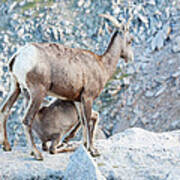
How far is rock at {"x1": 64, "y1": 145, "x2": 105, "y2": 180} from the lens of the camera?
6.66 m

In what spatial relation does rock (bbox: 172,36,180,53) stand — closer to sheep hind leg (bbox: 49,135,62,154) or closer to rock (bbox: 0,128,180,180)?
rock (bbox: 0,128,180,180)

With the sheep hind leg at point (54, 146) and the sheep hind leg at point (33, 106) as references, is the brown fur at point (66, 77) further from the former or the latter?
the sheep hind leg at point (54, 146)

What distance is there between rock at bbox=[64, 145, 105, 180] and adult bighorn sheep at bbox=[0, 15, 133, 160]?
3.76 ft

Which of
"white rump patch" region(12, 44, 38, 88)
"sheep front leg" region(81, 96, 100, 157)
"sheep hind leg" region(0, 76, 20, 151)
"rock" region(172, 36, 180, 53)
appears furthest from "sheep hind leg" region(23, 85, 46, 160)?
"rock" region(172, 36, 180, 53)

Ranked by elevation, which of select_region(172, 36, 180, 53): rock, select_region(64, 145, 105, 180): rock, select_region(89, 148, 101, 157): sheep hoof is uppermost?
select_region(64, 145, 105, 180): rock

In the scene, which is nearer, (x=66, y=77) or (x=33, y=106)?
(x=33, y=106)

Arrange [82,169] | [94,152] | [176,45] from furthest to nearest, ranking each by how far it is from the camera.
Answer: [176,45] < [94,152] < [82,169]

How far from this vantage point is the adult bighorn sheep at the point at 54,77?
7.77m

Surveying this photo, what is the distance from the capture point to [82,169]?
6.81m

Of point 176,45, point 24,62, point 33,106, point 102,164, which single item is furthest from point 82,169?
point 176,45

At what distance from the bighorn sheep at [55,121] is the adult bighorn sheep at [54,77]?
387mm

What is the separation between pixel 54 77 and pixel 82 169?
221cm

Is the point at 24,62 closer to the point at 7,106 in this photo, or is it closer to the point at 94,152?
the point at 7,106

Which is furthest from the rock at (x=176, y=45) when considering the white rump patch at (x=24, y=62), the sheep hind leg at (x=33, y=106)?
the sheep hind leg at (x=33, y=106)
